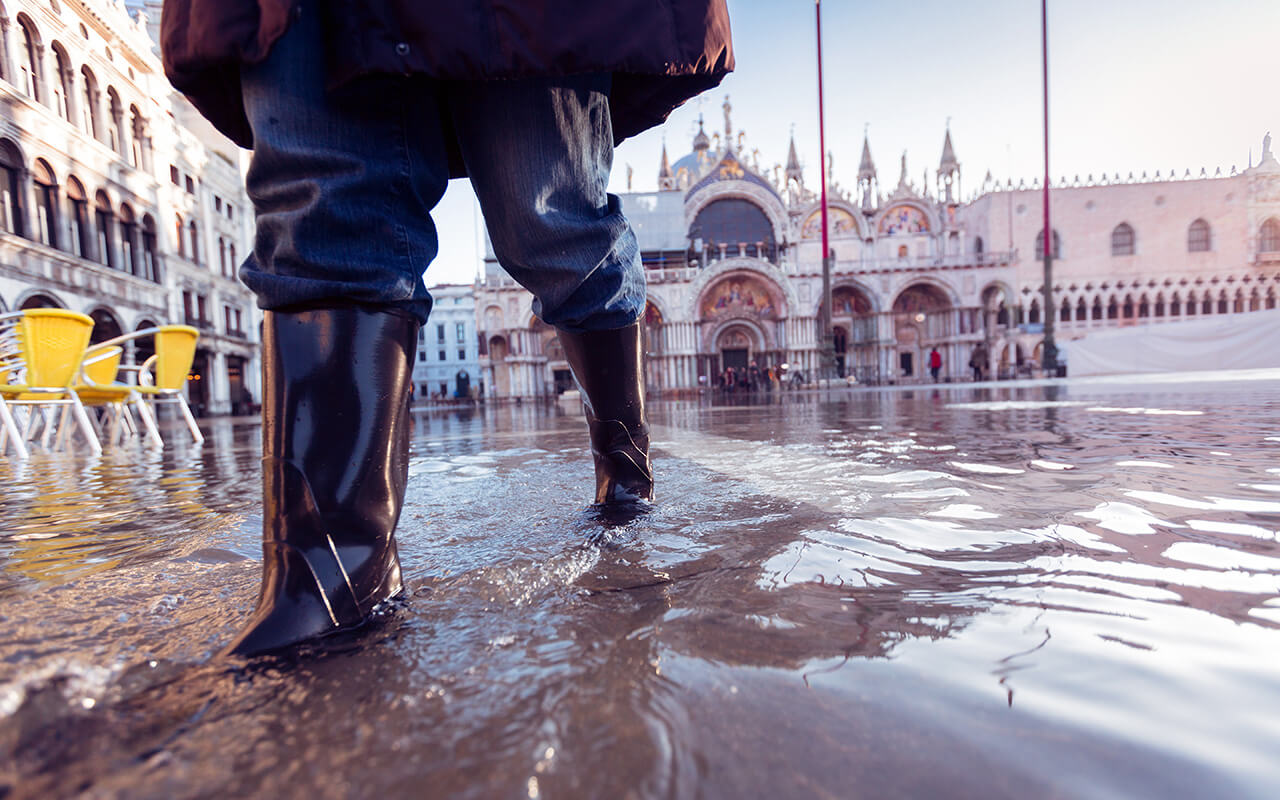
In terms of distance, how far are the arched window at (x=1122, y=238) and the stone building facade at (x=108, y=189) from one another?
3903cm

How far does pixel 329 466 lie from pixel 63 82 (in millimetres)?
17023

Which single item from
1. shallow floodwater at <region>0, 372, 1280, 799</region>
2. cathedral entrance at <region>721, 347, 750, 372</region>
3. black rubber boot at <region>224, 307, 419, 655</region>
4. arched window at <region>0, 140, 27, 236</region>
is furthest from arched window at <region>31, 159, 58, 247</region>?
cathedral entrance at <region>721, 347, 750, 372</region>

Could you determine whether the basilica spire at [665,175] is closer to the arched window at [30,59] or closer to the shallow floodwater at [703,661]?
the arched window at [30,59]

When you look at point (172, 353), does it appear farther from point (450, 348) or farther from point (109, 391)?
point (450, 348)

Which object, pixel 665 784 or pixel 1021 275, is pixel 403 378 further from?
pixel 1021 275

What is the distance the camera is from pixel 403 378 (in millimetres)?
799

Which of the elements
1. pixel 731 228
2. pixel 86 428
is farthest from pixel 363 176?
pixel 731 228

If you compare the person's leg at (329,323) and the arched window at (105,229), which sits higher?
the arched window at (105,229)

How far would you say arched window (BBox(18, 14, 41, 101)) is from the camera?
10844 mm

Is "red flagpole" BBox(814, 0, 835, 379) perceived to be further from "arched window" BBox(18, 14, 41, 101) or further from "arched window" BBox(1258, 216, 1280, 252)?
"arched window" BBox(1258, 216, 1280, 252)

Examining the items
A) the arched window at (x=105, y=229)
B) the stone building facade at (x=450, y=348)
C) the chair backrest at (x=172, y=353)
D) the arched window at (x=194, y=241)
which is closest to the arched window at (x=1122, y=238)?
the stone building facade at (x=450, y=348)

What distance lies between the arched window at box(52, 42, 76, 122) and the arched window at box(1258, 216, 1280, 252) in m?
46.3

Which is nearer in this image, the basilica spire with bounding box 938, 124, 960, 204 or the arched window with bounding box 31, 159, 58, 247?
the arched window with bounding box 31, 159, 58, 247

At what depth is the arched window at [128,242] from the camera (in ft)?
45.0
